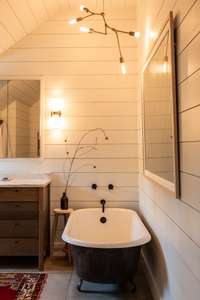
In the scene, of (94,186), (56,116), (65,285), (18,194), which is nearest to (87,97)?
(56,116)

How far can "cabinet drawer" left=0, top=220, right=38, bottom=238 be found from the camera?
2.71 meters

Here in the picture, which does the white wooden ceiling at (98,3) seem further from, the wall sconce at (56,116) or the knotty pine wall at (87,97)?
the wall sconce at (56,116)

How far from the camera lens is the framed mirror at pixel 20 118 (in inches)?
124

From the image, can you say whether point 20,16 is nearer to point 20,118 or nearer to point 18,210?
point 20,118

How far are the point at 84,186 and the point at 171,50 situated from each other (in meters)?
2.09

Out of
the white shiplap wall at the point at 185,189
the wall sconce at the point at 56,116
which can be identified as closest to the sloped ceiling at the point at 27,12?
the wall sconce at the point at 56,116

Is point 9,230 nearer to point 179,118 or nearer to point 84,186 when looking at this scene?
point 84,186

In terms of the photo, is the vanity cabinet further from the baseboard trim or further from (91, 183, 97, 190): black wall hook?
the baseboard trim

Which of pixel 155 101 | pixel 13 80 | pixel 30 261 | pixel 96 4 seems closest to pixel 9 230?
pixel 30 261

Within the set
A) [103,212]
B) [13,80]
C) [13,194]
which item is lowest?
[103,212]

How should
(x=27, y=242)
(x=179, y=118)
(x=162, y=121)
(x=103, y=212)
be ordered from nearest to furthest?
1. (x=179, y=118)
2. (x=162, y=121)
3. (x=27, y=242)
4. (x=103, y=212)

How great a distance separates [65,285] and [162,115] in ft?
5.89

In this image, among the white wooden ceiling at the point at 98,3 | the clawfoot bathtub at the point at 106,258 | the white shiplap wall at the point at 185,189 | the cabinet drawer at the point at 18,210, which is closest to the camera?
the white shiplap wall at the point at 185,189

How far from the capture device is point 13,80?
10.5 feet
